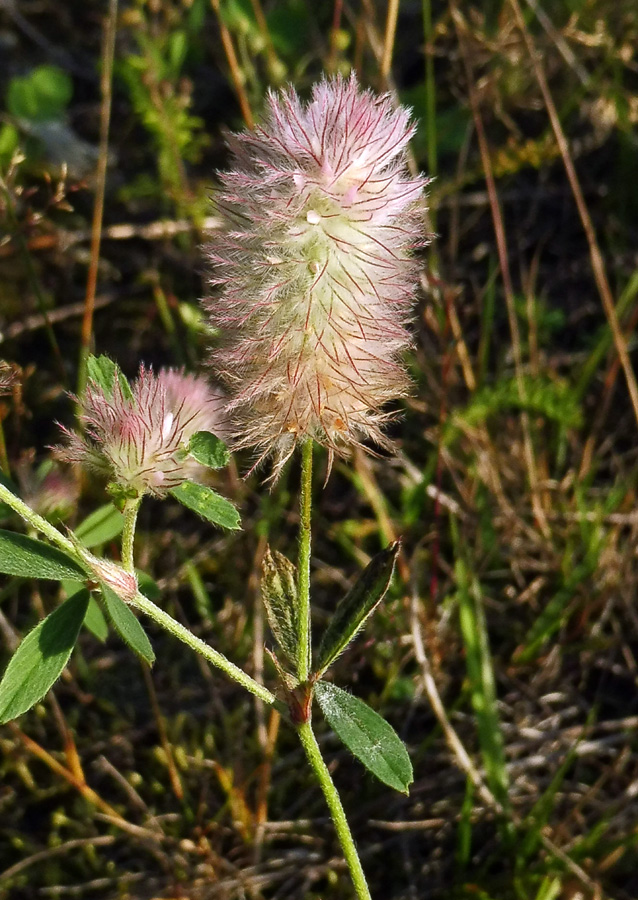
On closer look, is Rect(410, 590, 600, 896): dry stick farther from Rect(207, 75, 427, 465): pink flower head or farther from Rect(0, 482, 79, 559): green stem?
Rect(0, 482, 79, 559): green stem

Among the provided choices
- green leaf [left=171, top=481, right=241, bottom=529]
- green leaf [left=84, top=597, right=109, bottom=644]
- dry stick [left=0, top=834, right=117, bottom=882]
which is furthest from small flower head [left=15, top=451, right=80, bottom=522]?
dry stick [left=0, top=834, right=117, bottom=882]

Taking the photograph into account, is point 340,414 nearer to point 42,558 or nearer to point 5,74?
point 42,558

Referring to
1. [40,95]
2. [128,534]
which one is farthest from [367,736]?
[40,95]

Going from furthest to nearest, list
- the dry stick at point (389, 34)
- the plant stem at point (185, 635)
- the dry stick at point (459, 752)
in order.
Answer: the dry stick at point (389, 34) → the dry stick at point (459, 752) → the plant stem at point (185, 635)

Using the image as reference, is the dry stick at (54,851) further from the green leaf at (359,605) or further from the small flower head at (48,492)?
the green leaf at (359,605)

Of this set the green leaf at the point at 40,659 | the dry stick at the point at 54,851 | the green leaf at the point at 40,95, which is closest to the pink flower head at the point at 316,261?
the green leaf at the point at 40,659

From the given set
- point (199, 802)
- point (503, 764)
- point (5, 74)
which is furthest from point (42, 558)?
point (5, 74)

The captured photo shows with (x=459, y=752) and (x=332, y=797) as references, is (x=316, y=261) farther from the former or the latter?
(x=459, y=752)

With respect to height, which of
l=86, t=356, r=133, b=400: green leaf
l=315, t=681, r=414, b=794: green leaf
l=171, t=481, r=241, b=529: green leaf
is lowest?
l=315, t=681, r=414, b=794: green leaf
